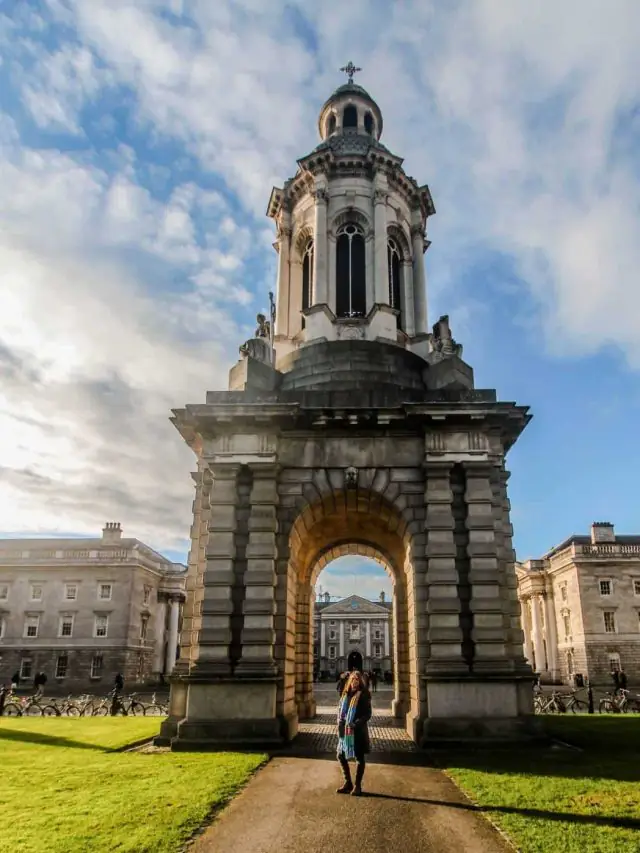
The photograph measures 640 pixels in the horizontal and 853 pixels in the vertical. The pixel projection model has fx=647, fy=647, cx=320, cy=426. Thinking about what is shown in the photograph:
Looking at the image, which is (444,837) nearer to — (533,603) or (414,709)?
(414,709)

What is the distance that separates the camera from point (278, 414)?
19.1 metres

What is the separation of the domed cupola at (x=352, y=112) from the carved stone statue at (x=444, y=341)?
1239 centimetres

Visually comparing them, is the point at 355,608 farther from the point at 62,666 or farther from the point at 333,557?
the point at 333,557

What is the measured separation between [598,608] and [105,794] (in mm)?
56076

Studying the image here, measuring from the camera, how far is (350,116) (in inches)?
1230

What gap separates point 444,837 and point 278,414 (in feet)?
40.2

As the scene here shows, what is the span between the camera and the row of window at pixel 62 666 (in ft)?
203

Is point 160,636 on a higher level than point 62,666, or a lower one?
higher

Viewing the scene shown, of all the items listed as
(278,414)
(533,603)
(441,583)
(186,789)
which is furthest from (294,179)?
(533,603)

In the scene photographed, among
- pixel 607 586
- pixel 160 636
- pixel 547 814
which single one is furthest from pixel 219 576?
pixel 160 636

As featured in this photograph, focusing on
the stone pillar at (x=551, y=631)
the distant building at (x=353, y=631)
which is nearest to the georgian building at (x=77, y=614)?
the stone pillar at (x=551, y=631)

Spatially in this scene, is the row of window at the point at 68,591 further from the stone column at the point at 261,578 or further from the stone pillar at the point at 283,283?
the stone column at the point at 261,578

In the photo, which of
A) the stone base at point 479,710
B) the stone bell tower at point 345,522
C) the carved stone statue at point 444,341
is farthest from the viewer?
the carved stone statue at point 444,341

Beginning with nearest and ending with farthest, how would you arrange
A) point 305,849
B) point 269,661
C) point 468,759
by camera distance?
point 305,849 < point 468,759 < point 269,661
